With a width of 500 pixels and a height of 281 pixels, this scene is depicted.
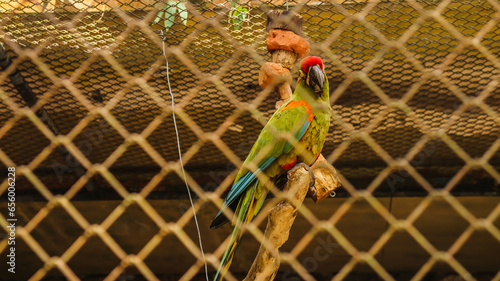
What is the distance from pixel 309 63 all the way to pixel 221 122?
838 mm

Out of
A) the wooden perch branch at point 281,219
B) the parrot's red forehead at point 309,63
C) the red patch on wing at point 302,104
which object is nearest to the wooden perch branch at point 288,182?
the wooden perch branch at point 281,219

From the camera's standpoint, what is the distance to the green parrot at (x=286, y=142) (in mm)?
1708

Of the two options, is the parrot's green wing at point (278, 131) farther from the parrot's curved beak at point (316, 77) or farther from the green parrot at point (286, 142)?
the parrot's curved beak at point (316, 77)

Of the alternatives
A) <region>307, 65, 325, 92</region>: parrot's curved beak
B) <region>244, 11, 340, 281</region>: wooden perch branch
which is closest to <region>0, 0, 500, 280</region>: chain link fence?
<region>244, 11, 340, 281</region>: wooden perch branch

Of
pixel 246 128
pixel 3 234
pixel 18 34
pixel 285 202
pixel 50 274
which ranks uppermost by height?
pixel 18 34

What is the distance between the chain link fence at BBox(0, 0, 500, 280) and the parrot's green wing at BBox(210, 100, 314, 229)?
0.16 m

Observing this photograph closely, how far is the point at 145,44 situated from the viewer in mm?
1982

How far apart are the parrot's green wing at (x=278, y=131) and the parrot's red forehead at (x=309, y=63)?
153 mm

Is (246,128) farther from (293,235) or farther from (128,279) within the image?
(128,279)

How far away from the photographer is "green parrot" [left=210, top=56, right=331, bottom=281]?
5.60 ft

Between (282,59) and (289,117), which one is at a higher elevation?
(282,59)

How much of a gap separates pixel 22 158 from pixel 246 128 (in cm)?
159

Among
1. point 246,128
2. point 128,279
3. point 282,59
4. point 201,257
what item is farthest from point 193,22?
point 128,279

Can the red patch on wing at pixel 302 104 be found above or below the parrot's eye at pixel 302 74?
below
